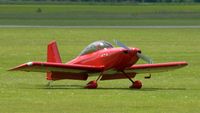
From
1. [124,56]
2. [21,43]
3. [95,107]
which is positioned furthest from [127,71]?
[21,43]

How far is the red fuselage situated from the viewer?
22666 millimetres

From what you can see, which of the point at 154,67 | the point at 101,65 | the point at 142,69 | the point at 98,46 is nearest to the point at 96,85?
the point at 101,65

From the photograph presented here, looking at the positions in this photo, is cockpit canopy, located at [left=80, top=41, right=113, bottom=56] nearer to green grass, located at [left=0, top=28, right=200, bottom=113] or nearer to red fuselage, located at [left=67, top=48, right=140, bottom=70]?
red fuselage, located at [left=67, top=48, right=140, bottom=70]

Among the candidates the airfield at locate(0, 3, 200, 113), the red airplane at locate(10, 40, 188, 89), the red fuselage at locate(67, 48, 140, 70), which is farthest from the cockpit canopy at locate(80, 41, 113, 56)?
the airfield at locate(0, 3, 200, 113)

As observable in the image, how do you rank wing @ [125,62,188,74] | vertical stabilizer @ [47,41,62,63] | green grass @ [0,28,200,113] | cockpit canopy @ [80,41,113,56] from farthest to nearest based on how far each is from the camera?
1. vertical stabilizer @ [47,41,62,63]
2. cockpit canopy @ [80,41,113,56]
3. wing @ [125,62,188,74]
4. green grass @ [0,28,200,113]

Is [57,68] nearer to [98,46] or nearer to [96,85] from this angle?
[96,85]

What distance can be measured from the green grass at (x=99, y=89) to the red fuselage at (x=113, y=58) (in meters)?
0.69

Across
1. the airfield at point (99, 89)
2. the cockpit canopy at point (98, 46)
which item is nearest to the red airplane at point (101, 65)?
the cockpit canopy at point (98, 46)

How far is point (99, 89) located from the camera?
22.5 metres

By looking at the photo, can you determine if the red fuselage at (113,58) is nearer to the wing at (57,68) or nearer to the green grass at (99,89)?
the wing at (57,68)

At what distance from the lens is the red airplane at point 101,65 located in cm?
2266

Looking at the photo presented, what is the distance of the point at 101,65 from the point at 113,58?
21.3 inches

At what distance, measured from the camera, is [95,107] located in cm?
1748

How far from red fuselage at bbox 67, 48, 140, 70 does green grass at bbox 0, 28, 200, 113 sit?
69 centimetres
